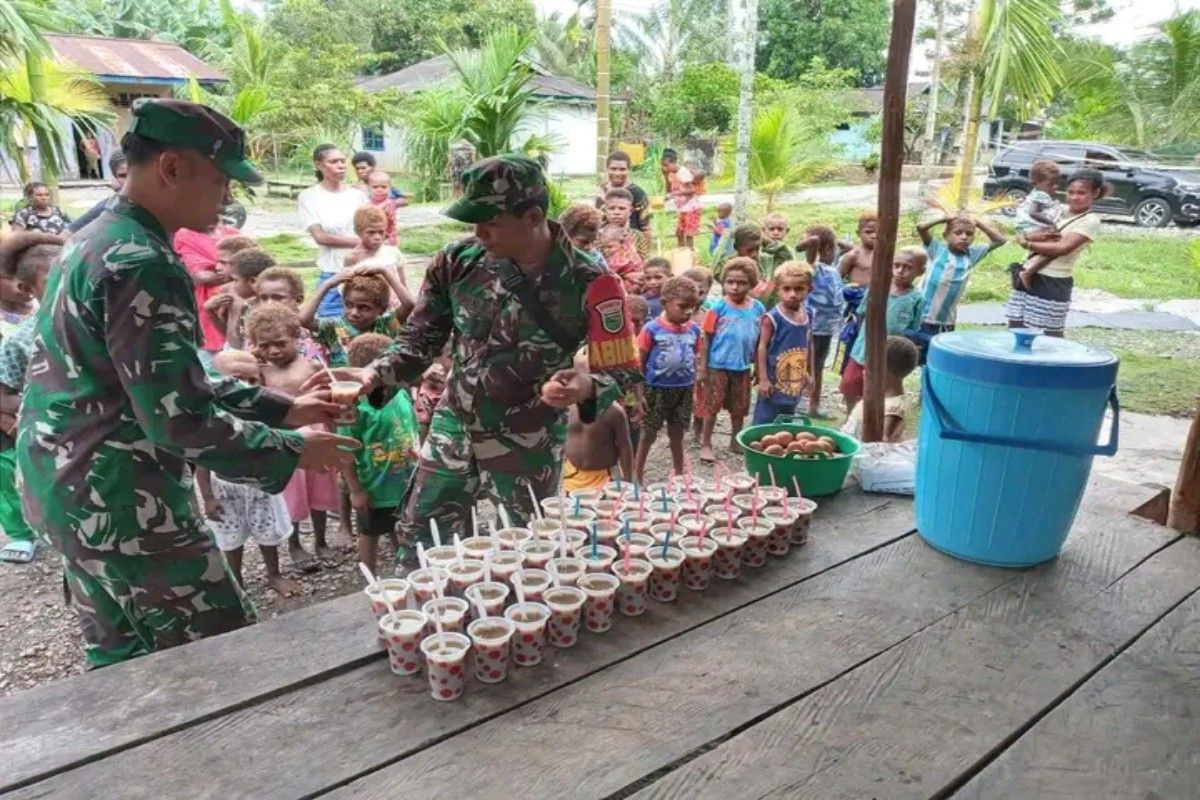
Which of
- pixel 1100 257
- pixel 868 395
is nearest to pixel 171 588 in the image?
pixel 868 395

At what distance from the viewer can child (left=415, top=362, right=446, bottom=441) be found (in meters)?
4.12

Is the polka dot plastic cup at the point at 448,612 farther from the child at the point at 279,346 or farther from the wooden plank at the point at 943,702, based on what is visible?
the child at the point at 279,346

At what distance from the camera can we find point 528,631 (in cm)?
167

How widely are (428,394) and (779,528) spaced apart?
2.41 m

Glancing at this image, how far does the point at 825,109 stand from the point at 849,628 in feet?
65.5

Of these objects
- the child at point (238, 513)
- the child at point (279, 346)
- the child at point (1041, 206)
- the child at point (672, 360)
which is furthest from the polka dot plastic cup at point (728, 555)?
the child at point (1041, 206)

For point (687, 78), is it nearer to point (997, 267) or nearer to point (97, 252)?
point (997, 267)

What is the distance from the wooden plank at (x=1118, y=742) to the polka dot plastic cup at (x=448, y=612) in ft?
3.05

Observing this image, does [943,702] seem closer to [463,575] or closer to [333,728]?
[463,575]

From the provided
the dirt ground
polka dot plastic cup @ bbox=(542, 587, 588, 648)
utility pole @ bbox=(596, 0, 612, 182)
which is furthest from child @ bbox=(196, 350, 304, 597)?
utility pole @ bbox=(596, 0, 612, 182)

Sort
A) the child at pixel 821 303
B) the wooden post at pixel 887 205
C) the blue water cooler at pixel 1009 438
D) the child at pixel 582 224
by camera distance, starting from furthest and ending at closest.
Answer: the child at pixel 821 303 → the child at pixel 582 224 → the wooden post at pixel 887 205 → the blue water cooler at pixel 1009 438

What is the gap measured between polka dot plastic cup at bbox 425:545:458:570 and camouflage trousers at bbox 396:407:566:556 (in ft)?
2.15

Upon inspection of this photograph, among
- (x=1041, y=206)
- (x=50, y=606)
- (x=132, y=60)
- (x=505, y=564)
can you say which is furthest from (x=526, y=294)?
(x=132, y=60)

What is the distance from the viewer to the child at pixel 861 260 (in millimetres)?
6117
